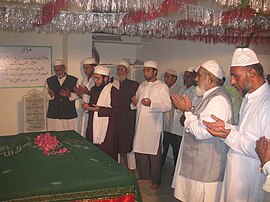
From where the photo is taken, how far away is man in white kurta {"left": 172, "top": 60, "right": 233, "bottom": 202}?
2.87 metres

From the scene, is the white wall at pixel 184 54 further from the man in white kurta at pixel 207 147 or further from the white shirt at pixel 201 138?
the white shirt at pixel 201 138

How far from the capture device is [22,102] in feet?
20.2

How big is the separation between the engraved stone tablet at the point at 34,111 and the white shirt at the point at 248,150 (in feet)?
13.9

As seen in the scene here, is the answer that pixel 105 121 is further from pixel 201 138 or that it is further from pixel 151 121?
pixel 201 138

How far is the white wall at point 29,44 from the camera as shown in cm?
604

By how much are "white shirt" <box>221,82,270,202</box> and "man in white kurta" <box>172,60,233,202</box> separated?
0.21 meters

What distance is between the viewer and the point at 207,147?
293cm

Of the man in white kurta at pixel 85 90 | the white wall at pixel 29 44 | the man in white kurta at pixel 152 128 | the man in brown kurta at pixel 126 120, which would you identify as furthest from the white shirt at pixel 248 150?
the white wall at pixel 29 44

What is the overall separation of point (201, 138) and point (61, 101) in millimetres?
3026

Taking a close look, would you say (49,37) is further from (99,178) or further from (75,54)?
(99,178)

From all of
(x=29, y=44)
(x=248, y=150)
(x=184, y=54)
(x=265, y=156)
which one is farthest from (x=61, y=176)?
(x=29, y=44)

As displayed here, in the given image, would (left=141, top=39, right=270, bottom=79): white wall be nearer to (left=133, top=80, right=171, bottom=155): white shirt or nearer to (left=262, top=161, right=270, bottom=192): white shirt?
(left=133, top=80, right=171, bottom=155): white shirt

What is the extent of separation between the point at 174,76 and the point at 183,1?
2.39 m

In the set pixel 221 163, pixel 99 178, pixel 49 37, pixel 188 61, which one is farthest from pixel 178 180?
pixel 49 37
